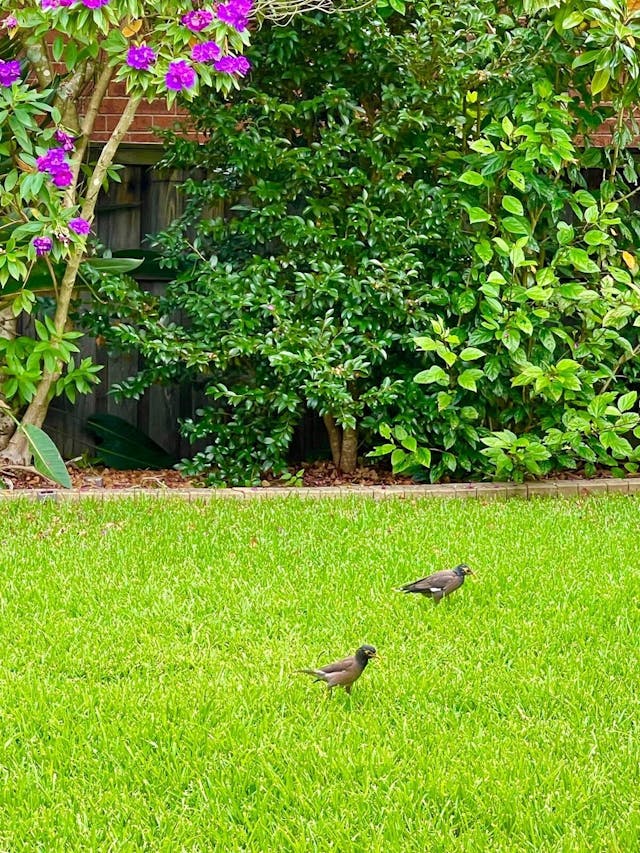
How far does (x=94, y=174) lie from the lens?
17.9ft

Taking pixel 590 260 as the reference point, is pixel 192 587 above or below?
A: below

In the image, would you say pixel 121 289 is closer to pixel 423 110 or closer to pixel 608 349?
pixel 423 110

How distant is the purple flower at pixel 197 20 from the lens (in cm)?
473

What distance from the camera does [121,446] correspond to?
20.4 feet

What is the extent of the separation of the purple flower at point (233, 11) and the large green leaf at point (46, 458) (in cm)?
217

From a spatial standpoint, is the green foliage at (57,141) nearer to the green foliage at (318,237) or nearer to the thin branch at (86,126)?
the thin branch at (86,126)

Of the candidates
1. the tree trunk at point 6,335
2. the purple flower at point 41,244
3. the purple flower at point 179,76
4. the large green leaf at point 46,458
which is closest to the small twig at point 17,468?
the tree trunk at point 6,335

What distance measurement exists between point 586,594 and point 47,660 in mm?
1823

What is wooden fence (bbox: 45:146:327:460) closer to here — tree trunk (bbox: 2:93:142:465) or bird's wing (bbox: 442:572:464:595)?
tree trunk (bbox: 2:93:142:465)

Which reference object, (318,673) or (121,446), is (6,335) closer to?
(121,446)

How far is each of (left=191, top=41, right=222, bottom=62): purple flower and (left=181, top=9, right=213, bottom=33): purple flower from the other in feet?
0.25

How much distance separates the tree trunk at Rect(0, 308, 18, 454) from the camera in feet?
18.8

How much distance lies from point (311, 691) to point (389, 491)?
264 centimetres

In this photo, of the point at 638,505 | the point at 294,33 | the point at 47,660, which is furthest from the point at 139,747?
the point at 294,33
